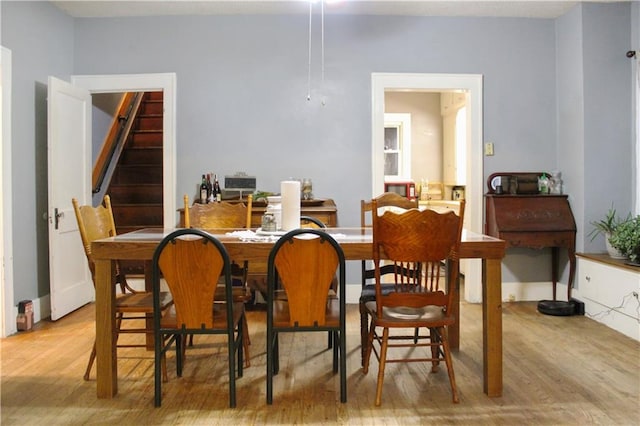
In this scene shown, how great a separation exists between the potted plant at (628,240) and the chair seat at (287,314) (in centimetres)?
241

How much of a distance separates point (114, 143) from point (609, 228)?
545cm

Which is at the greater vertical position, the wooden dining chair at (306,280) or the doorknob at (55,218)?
the doorknob at (55,218)

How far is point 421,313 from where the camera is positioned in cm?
231

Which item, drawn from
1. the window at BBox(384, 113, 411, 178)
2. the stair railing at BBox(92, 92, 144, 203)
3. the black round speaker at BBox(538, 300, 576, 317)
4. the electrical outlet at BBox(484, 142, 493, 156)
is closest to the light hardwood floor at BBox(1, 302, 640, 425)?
the black round speaker at BBox(538, 300, 576, 317)

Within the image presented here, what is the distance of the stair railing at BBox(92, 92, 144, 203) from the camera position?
5473mm

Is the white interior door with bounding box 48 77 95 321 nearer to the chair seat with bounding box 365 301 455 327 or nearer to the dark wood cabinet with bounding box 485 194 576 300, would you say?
the chair seat with bounding box 365 301 455 327

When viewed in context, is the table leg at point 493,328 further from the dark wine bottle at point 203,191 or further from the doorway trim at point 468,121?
the dark wine bottle at point 203,191

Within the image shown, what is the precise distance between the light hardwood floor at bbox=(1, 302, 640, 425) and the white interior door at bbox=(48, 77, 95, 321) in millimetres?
608

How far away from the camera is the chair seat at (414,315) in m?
2.21

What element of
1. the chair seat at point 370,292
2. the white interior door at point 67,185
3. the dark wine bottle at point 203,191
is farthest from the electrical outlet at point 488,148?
the white interior door at point 67,185

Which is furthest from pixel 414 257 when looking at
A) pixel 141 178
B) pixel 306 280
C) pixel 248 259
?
pixel 141 178

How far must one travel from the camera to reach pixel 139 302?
252 centimetres

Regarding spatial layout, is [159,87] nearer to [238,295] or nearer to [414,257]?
[238,295]

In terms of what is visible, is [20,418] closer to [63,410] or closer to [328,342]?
[63,410]
